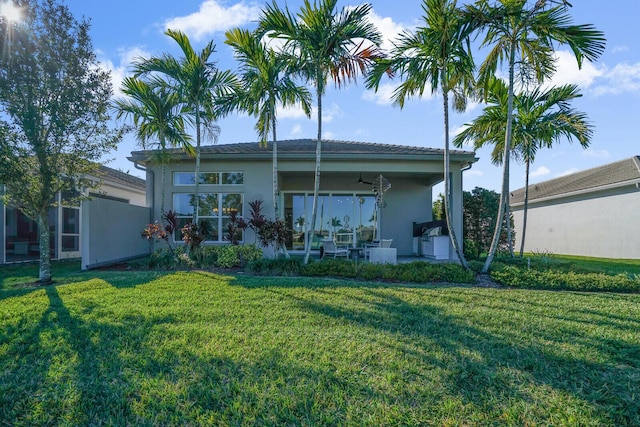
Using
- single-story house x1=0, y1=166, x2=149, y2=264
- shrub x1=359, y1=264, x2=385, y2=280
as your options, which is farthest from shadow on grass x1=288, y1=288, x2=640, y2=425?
single-story house x1=0, y1=166, x2=149, y2=264

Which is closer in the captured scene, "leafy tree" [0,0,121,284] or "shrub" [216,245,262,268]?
"leafy tree" [0,0,121,284]

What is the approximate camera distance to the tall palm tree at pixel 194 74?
9.30 meters

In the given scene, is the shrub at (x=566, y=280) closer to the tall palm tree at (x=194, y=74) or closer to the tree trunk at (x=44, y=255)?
the tall palm tree at (x=194, y=74)

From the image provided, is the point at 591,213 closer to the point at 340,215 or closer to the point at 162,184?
the point at 340,215

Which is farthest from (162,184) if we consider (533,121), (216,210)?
(533,121)

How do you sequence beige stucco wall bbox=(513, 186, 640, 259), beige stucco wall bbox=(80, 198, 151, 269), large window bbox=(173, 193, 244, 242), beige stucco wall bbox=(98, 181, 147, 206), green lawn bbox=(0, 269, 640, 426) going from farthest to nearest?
1. beige stucco wall bbox=(98, 181, 147, 206)
2. beige stucco wall bbox=(513, 186, 640, 259)
3. large window bbox=(173, 193, 244, 242)
4. beige stucco wall bbox=(80, 198, 151, 269)
5. green lawn bbox=(0, 269, 640, 426)

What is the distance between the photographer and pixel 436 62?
761cm

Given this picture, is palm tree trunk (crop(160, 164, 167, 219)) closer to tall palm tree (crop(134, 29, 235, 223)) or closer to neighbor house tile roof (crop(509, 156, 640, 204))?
tall palm tree (crop(134, 29, 235, 223))

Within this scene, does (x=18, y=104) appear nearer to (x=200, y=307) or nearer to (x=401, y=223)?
(x=200, y=307)

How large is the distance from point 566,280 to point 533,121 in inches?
224

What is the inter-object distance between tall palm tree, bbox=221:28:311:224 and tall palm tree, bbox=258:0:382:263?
1.25ft

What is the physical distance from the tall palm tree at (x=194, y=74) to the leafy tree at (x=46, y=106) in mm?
2041

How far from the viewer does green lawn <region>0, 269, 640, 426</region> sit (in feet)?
8.77

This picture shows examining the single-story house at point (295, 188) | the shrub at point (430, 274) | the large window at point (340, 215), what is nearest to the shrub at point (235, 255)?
the single-story house at point (295, 188)
